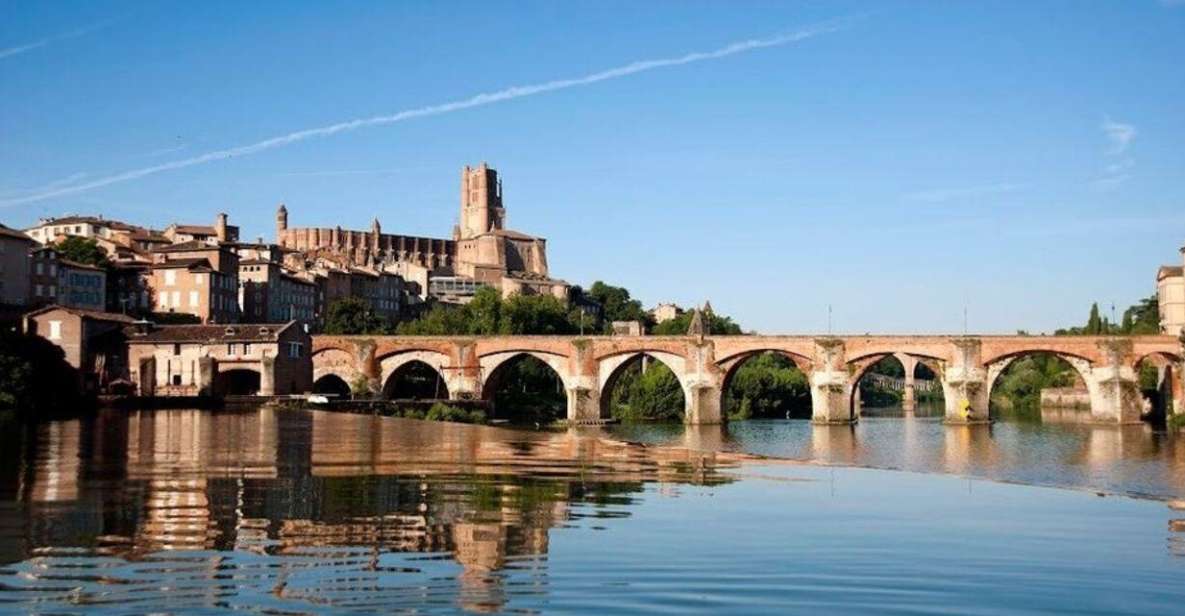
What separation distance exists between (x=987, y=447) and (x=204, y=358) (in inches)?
1574

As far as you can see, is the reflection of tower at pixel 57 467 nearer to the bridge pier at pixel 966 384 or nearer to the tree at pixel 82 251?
the bridge pier at pixel 966 384

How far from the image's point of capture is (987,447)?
47.8 metres

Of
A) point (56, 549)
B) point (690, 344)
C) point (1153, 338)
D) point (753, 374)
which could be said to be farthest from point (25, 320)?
point (1153, 338)

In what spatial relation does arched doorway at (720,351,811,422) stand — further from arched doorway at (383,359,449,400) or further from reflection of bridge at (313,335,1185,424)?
arched doorway at (383,359,449,400)

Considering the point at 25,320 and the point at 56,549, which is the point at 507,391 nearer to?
the point at 25,320

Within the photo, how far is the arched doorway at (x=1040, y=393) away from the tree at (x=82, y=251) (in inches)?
2480

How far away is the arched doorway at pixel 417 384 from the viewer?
7838cm

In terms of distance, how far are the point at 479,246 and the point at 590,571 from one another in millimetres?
155977

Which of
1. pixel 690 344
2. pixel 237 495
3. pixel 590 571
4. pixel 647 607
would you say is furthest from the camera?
pixel 690 344

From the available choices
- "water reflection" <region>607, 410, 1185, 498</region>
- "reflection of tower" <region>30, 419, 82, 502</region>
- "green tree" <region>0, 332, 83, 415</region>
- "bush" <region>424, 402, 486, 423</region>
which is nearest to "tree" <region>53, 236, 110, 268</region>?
"green tree" <region>0, 332, 83, 415</region>

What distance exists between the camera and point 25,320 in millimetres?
62000

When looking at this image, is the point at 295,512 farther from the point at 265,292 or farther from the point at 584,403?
the point at 265,292

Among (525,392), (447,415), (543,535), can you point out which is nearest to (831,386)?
(447,415)

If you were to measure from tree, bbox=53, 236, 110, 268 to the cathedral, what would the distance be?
45.9m
